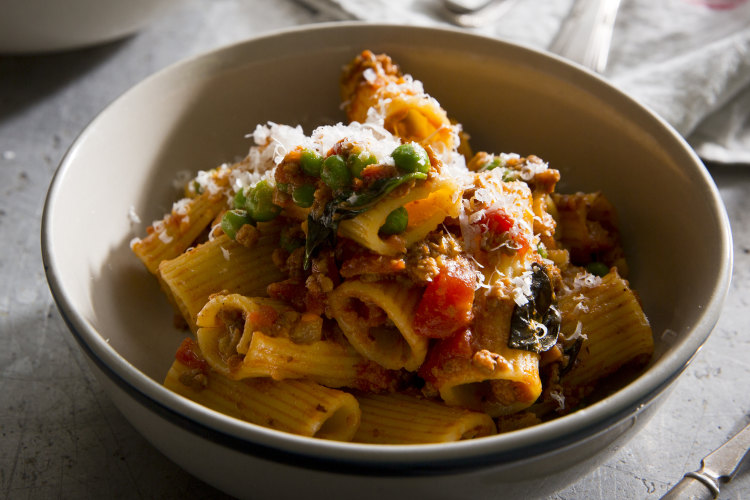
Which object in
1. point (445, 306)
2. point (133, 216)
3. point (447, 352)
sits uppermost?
point (445, 306)

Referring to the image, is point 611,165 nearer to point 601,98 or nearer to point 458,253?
point 601,98

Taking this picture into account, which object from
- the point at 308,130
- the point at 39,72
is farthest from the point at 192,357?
the point at 39,72

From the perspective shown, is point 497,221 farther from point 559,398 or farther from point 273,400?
point 273,400

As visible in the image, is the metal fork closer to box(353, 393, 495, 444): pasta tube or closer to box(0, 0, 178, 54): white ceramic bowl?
box(0, 0, 178, 54): white ceramic bowl

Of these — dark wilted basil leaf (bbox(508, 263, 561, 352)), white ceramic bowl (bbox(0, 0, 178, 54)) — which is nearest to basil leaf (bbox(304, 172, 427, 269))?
dark wilted basil leaf (bbox(508, 263, 561, 352))

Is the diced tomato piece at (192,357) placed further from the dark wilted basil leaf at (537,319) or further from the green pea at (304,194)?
the dark wilted basil leaf at (537,319)

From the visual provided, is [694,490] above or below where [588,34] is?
below

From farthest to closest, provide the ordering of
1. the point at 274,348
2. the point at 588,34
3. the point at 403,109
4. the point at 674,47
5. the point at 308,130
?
the point at 674,47 < the point at 588,34 < the point at 308,130 < the point at 403,109 < the point at 274,348

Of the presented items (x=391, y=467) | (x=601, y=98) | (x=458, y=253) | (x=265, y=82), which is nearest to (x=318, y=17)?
(x=265, y=82)
